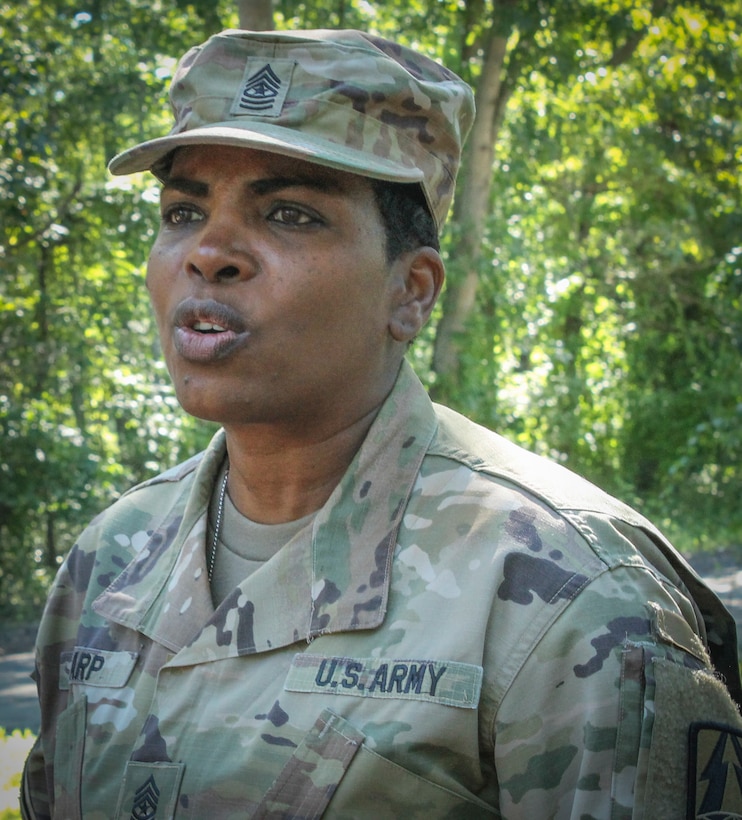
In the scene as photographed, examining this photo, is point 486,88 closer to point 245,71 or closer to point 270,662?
point 245,71

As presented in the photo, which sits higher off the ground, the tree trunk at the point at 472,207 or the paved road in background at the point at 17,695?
the tree trunk at the point at 472,207

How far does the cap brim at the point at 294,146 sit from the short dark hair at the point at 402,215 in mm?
68

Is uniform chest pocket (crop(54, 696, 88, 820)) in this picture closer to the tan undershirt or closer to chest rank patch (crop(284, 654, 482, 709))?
the tan undershirt

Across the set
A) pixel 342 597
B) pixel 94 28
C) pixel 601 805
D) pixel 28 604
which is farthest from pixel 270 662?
pixel 28 604

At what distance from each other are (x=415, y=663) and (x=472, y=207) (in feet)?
23.8

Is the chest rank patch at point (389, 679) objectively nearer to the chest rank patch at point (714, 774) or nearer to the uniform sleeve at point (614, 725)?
the uniform sleeve at point (614, 725)

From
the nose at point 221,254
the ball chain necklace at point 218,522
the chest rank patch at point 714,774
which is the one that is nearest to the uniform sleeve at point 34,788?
the ball chain necklace at point 218,522

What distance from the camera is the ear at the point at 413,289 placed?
2201 millimetres

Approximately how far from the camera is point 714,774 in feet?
5.49

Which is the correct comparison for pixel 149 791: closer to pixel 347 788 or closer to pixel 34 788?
pixel 347 788

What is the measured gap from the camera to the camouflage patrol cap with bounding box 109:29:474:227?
2.02 m

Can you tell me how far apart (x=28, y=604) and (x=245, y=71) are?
7.03 m

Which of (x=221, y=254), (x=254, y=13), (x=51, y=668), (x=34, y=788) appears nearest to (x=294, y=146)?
(x=221, y=254)

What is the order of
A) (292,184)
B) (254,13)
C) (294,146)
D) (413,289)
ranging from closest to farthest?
(294,146), (292,184), (413,289), (254,13)
